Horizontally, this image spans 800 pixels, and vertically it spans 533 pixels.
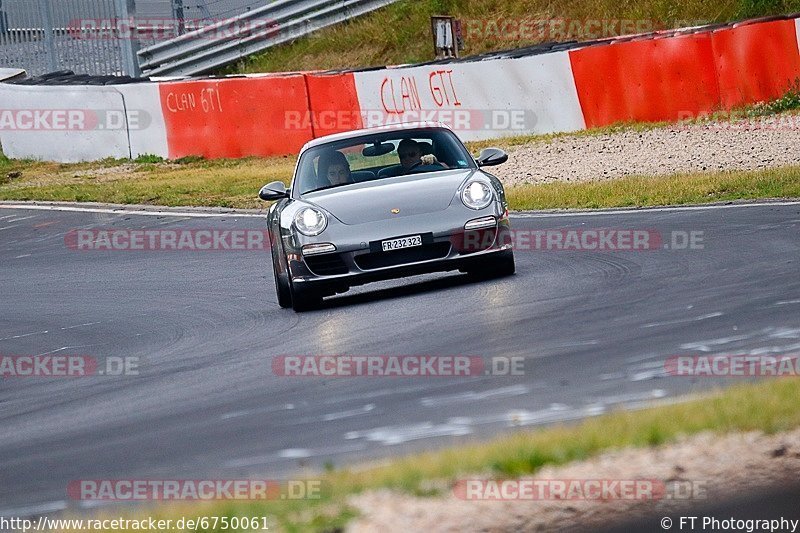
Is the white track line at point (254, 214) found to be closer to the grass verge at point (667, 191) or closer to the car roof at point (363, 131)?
the grass verge at point (667, 191)

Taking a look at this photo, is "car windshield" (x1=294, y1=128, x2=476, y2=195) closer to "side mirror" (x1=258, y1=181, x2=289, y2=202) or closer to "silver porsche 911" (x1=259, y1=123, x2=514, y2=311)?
"silver porsche 911" (x1=259, y1=123, x2=514, y2=311)

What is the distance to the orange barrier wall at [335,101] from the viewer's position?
25609 mm

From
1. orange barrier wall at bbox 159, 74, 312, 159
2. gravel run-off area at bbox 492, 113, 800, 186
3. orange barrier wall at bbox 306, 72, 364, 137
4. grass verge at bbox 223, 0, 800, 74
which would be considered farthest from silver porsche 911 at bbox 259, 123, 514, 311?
grass verge at bbox 223, 0, 800, 74

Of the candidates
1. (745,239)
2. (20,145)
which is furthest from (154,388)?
(20,145)

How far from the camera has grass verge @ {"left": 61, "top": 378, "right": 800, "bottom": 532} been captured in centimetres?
512

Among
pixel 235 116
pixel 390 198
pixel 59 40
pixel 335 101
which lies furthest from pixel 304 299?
pixel 59 40

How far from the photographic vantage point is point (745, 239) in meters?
12.4

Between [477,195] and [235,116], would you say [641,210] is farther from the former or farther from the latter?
[235,116]

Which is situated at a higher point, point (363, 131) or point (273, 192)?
point (363, 131)

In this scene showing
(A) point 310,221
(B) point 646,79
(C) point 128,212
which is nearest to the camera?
(A) point 310,221

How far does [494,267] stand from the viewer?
38.1 ft

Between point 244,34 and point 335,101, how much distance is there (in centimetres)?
1143

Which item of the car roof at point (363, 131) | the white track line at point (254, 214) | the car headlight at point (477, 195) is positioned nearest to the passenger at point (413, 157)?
the car roof at point (363, 131)

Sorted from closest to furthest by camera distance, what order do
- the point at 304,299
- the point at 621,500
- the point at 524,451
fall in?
the point at 621,500 < the point at 524,451 < the point at 304,299
